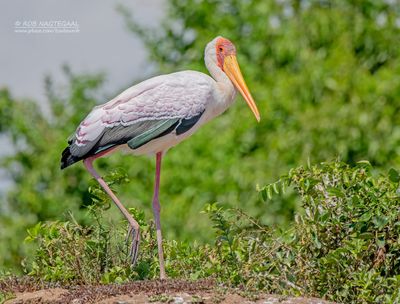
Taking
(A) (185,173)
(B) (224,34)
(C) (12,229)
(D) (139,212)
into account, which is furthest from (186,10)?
(D) (139,212)

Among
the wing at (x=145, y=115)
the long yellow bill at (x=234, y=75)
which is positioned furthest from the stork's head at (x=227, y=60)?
the wing at (x=145, y=115)

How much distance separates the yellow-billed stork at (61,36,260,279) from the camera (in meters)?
10.2

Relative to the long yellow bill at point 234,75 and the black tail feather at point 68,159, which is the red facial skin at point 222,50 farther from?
the black tail feather at point 68,159

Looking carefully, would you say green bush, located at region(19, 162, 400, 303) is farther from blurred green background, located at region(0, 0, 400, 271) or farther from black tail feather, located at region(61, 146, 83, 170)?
blurred green background, located at region(0, 0, 400, 271)

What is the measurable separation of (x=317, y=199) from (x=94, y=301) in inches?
70.6

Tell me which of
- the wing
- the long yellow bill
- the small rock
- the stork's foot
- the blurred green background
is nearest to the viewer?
the small rock

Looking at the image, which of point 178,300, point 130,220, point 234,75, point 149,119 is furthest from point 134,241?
point 234,75

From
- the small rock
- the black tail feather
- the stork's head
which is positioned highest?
the stork's head

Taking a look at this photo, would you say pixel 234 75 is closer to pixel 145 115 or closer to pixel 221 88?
pixel 221 88

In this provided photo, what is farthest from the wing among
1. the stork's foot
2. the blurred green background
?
the blurred green background

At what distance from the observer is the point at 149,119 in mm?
10281

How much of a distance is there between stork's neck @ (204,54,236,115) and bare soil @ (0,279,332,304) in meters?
1.95

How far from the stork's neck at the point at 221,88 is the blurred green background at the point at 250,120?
4827 mm

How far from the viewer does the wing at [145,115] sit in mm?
10180
